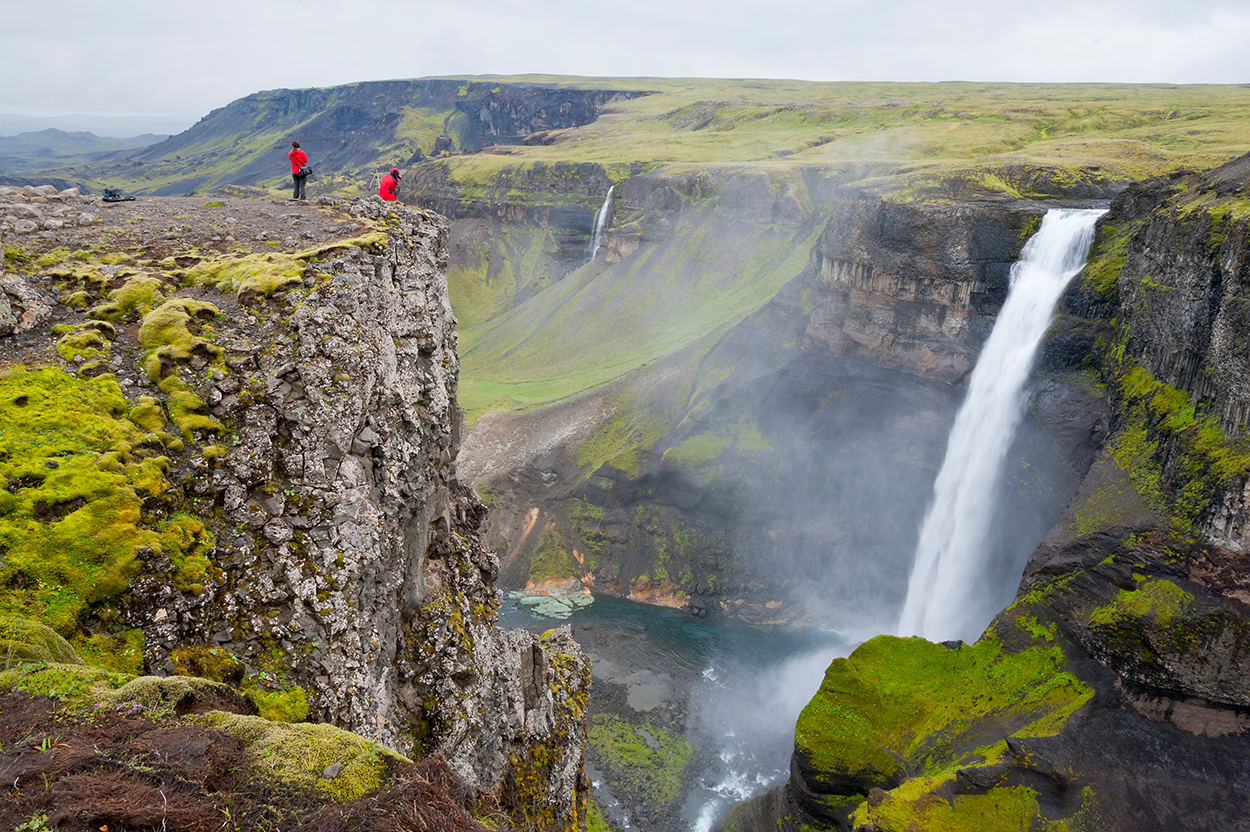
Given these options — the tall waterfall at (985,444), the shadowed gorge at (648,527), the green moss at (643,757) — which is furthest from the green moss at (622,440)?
the tall waterfall at (985,444)

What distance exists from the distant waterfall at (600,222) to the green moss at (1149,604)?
288 ft

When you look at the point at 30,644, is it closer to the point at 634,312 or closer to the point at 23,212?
the point at 23,212

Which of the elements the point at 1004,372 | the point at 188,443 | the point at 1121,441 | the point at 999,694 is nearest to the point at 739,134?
the point at 1004,372

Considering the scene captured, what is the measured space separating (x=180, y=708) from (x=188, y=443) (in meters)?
5.76

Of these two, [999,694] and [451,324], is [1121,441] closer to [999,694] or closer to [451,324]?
[999,694]

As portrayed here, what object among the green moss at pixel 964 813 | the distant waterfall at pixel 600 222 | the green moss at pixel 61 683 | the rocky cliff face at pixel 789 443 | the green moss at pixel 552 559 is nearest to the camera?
the green moss at pixel 61 683

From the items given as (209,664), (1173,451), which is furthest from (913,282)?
(209,664)

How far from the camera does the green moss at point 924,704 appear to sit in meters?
24.2

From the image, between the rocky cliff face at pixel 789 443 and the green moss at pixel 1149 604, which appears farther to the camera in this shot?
the rocky cliff face at pixel 789 443

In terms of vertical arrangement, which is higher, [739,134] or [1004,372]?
[739,134]

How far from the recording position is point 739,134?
128m

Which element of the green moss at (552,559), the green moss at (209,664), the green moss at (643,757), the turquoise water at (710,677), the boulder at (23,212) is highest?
the boulder at (23,212)

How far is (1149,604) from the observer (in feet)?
73.7

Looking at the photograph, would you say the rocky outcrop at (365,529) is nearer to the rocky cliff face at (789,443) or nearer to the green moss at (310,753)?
the green moss at (310,753)
